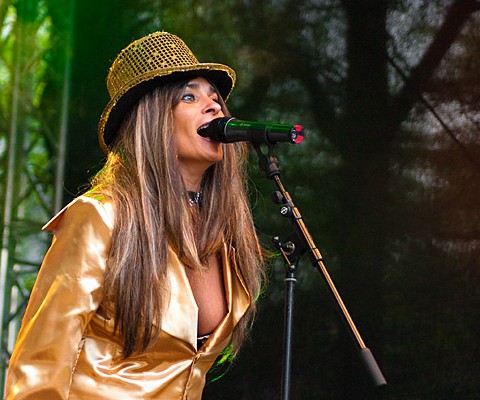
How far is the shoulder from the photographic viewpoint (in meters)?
2.06

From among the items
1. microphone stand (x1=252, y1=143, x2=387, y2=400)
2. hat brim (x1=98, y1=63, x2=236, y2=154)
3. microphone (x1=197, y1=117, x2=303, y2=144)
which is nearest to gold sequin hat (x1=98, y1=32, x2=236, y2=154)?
hat brim (x1=98, y1=63, x2=236, y2=154)

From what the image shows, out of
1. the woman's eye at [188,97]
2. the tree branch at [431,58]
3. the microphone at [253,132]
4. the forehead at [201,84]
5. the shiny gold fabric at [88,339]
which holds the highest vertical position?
the tree branch at [431,58]

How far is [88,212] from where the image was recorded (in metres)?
2.07

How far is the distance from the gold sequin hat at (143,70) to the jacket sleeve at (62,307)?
36cm

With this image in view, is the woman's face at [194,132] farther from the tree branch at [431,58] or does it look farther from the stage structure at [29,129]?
the stage structure at [29,129]

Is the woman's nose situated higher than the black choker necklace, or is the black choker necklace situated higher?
the woman's nose

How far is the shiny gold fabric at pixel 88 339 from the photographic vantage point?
1.93 meters

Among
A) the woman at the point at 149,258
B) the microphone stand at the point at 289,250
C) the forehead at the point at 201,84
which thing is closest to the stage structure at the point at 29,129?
the woman at the point at 149,258

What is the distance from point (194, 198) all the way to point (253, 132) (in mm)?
477

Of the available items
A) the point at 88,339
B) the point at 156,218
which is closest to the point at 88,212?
the point at 156,218

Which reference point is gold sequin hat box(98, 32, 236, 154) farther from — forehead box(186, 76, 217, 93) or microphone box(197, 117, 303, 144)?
microphone box(197, 117, 303, 144)

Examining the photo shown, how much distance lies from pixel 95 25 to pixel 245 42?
2.86 ft

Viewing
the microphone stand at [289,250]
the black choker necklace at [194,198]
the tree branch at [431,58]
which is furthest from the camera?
the tree branch at [431,58]

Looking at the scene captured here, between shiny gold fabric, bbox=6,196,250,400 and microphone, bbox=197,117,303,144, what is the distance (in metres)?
0.35
